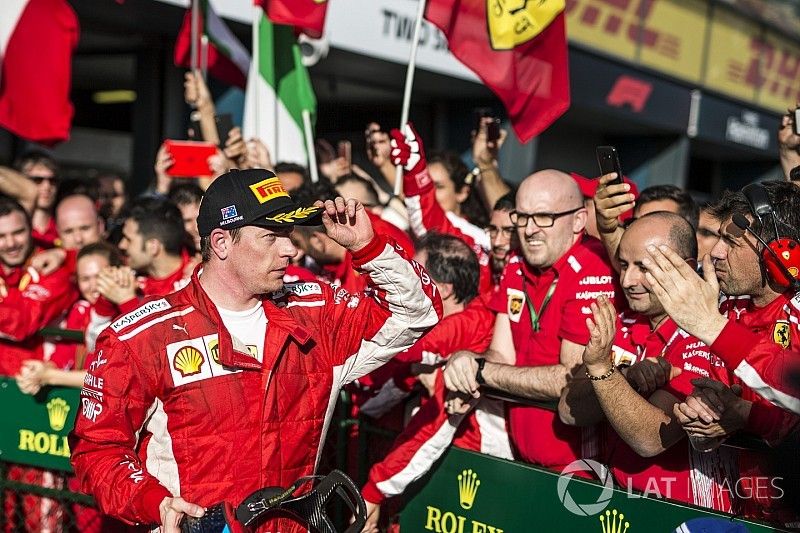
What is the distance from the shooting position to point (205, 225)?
142 inches

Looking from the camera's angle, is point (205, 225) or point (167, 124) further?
point (167, 124)

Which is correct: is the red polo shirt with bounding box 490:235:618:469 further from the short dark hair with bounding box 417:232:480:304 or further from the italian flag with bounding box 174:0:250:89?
the italian flag with bounding box 174:0:250:89

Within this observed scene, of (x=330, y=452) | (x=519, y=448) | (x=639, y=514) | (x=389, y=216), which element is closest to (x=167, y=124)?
(x=389, y=216)

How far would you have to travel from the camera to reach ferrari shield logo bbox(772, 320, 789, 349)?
3.28m

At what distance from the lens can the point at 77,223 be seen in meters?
6.92

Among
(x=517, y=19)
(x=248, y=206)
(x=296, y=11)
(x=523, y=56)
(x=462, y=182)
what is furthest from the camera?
(x=462, y=182)

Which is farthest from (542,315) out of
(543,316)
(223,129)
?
(223,129)

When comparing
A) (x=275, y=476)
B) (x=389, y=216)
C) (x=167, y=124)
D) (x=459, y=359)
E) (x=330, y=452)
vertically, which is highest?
(x=167, y=124)

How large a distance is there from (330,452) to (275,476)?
4.45 ft

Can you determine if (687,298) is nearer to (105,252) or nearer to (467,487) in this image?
(467,487)

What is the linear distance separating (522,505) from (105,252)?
128 inches

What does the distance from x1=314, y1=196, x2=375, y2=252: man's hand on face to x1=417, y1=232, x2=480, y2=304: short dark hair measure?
4.55ft

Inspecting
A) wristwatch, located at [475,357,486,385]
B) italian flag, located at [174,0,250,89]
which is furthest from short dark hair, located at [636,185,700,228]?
italian flag, located at [174,0,250,89]

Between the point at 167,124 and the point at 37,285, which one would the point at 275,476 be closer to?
the point at 37,285
